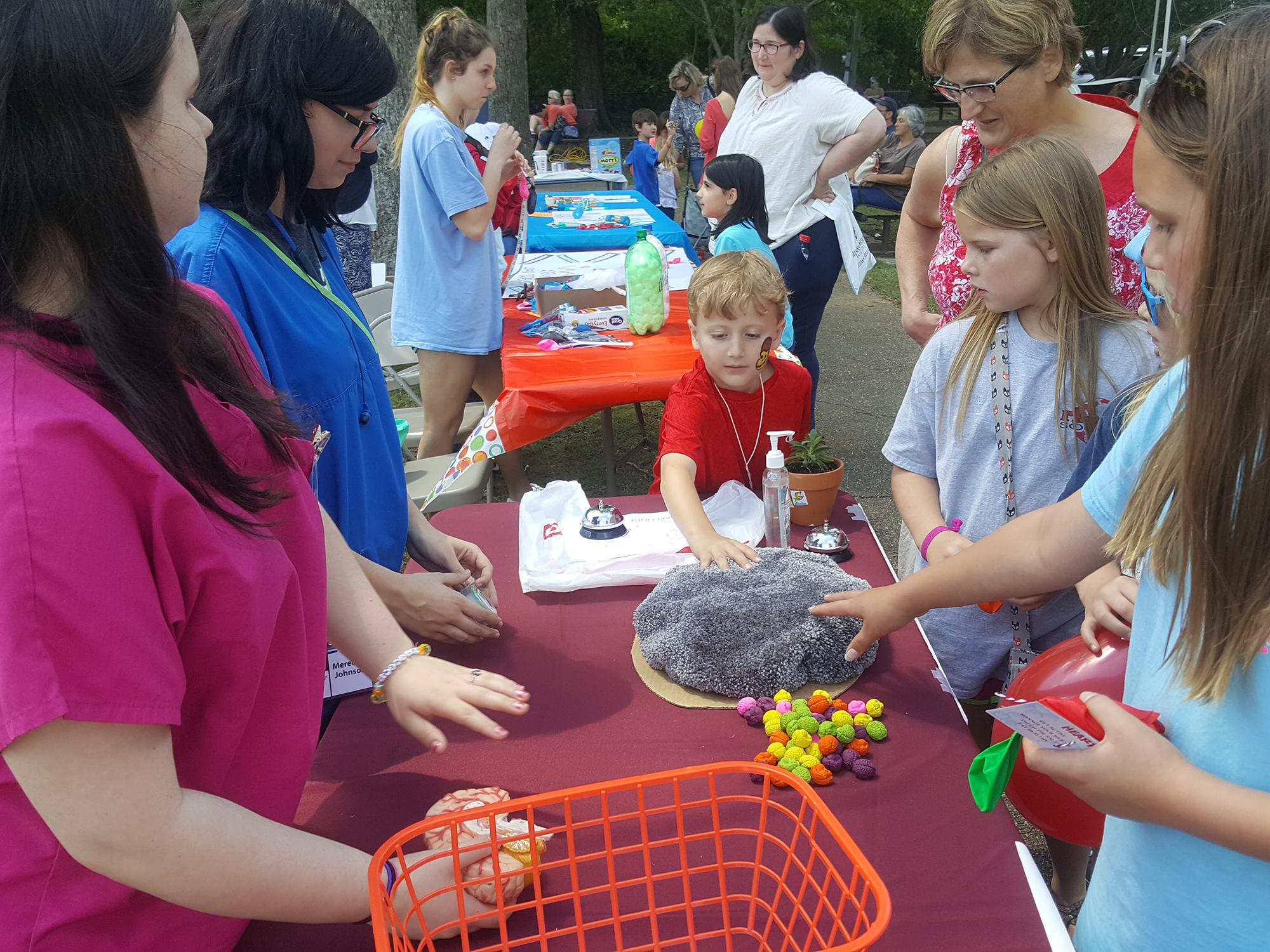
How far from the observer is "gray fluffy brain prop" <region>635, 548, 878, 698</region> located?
4.71 feet

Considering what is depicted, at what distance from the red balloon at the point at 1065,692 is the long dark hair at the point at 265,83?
141cm

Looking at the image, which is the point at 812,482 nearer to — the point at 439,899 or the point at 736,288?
the point at 736,288

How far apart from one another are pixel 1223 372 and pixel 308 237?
1468mm

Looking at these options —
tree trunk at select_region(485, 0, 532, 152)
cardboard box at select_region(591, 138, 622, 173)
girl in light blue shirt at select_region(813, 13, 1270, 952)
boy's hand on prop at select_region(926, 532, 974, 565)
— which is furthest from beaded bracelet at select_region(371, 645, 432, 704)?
tree trunk at select_region(485, 0, 532, 152)

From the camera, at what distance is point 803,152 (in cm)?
458

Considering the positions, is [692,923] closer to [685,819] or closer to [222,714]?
[685,819]

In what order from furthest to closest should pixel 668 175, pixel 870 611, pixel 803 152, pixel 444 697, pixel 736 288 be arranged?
pixel 668 175
pixel 803 152
pixel 736 288
pixel 870 611
pixel 444 697

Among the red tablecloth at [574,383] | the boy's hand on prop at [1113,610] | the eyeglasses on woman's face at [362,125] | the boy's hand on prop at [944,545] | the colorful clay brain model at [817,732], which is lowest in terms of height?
the red tablecloth at [574,383]

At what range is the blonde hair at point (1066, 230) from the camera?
1.78 meters

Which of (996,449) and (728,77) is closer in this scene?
(996,449)

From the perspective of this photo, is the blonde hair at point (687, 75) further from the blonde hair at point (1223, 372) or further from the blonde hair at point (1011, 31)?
the blonde hair at point (1223, 372)

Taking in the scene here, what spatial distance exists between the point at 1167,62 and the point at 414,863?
3.66 feet

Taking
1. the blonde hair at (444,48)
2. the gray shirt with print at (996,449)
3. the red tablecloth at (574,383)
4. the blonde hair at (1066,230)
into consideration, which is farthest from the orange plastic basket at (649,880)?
the blonde hair at (444,48)

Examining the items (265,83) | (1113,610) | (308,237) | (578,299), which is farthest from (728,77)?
(1113,610)
